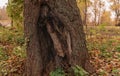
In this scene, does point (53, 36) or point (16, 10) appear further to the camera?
point (16, 10)

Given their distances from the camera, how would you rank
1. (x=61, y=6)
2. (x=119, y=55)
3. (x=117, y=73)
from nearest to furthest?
(x=61, y=6) < (x=117, y=73) < (x=119, y=55)

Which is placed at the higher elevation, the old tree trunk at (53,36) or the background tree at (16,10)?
the background tree at (16,10)

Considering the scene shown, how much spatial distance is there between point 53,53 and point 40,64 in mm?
347

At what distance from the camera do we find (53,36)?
4824mm

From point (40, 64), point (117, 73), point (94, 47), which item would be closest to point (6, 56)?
point (40, 64)

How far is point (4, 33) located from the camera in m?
9.85

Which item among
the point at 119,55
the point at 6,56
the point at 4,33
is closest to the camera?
the point at 119,55

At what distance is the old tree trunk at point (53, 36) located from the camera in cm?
476

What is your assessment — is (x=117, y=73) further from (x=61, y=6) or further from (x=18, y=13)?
(x=18, y=13)

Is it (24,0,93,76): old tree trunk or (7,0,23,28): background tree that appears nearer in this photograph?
(24,0,93,76): old tree trunk

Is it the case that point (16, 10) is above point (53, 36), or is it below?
above

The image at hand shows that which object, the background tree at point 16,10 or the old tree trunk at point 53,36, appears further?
the background tree at point 16,10

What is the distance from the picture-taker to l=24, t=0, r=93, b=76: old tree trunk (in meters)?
4.76

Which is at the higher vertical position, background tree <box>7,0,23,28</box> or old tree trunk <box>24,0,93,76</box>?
background tree <box>7,0,23,28</box>
